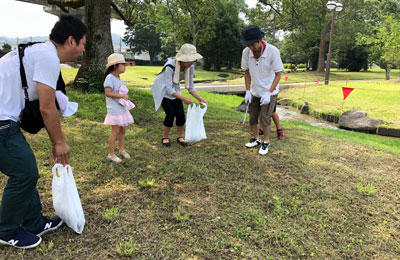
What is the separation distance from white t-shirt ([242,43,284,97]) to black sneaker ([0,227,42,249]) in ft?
11.2

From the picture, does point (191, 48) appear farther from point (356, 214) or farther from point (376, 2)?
point (376, 2)

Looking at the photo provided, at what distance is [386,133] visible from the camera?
892cm

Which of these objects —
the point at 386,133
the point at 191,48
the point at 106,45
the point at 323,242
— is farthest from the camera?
the point at 386,133

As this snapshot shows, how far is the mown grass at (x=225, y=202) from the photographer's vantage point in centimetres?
233

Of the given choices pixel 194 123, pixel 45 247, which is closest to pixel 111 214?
pixel 45 247

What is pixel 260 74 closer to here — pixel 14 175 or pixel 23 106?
pixel 23 106

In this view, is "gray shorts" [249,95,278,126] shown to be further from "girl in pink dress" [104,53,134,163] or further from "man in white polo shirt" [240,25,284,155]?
"girl in pink dress" [104,53,134,163]

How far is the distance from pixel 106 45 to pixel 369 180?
6852mm

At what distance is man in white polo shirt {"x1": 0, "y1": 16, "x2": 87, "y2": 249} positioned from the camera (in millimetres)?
1842

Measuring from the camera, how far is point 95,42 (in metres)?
7.50

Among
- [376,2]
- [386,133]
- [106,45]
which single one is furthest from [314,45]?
[106,45]

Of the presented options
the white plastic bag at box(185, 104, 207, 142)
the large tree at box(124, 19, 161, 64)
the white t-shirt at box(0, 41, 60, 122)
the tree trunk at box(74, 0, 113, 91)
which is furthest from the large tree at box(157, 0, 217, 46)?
the large tree at box(124, 19, 161, 64)

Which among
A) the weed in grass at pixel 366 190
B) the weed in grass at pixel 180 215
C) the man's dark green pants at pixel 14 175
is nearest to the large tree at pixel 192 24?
the weed in grass at pixel 366 190

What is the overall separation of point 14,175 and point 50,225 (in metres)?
0.66
